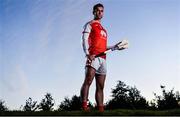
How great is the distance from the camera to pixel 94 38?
25.1 feet

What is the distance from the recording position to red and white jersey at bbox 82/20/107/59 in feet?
24.6

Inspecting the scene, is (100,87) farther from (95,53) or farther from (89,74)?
(95,53)

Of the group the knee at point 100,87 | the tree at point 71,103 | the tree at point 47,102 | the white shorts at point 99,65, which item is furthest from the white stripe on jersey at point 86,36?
the tree at point 47,102

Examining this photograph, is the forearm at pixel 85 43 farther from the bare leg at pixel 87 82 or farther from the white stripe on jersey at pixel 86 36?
the bare leg at pixel 87 82

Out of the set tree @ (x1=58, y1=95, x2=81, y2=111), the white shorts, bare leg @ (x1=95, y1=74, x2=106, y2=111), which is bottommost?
bare leg @ (x1=95, y1=74, x2=106, y2=111)

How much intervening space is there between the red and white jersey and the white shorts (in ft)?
0.45

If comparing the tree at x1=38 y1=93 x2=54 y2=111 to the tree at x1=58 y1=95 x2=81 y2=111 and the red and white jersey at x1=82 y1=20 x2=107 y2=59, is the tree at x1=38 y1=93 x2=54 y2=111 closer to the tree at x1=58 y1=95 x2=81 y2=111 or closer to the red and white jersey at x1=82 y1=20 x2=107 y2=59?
the tree at x1=58 y1=95 x2=81 y2=111

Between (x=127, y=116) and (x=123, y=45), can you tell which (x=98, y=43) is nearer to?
(x=123, y=45)

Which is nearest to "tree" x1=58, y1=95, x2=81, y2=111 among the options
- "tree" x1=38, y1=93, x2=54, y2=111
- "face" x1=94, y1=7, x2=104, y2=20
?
"tree" x1=38, y1=93, x2=54, y2=111

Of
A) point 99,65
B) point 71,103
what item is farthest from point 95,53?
point 71,103

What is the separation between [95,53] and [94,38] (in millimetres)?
332

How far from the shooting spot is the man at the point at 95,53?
285 inches

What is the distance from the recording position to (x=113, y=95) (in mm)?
42312

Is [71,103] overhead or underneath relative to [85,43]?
overhead
